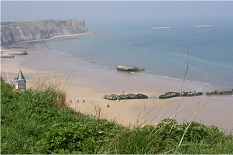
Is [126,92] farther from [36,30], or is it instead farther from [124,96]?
[36,30]

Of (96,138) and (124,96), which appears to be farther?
(124,96)

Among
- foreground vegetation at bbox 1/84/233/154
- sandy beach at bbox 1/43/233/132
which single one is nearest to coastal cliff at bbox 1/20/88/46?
sandy beach at bbox 1/43/233/132

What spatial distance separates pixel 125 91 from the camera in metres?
30.8

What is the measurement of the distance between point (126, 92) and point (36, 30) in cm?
8673

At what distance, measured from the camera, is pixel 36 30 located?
111188 mm

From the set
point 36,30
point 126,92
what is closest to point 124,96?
point 126,92

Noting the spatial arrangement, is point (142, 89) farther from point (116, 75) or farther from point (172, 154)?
point (172, 154)

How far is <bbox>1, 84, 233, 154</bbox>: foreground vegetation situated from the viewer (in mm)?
4406

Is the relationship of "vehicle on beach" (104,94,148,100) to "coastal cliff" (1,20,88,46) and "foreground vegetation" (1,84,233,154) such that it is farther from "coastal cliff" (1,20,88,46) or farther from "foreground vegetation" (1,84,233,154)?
"coastal cliff" (1,20,88,46)

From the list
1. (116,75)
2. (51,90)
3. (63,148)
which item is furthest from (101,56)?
(63,148)

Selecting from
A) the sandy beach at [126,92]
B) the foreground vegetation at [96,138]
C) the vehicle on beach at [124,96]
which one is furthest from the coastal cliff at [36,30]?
the foreground vegetation at [96,138]

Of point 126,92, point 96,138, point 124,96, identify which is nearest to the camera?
point 96,138

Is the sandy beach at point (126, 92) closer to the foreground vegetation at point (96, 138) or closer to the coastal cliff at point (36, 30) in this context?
the foreground vegetation at point (96, 138)

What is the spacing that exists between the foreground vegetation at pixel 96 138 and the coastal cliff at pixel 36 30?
87365mm
